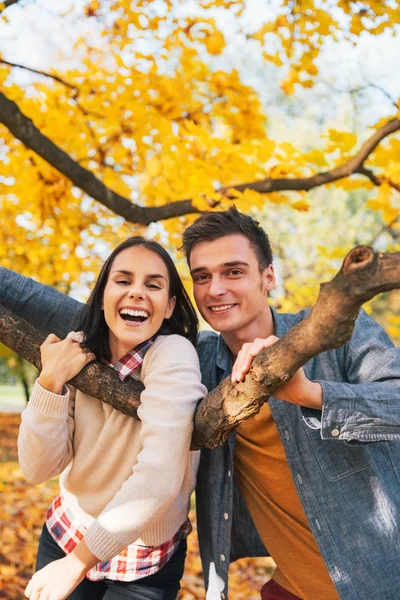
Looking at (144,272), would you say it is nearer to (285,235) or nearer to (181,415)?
(181,415)

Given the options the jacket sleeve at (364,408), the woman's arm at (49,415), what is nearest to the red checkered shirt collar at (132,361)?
the woman's arm at (49,415)

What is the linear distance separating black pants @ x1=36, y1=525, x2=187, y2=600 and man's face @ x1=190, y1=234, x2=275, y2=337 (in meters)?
0.80

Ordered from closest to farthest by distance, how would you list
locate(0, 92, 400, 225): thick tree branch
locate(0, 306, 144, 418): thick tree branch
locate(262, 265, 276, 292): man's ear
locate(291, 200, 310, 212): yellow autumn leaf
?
1. locate(0, 306, 144, 418): thick tree branch
2. locate(262, 265, 276, 292): man's ear
3. locate(0, 92, 400, 225): thick tree branch
4. locate(291, 200, 310, 212): yellow autumn leaf

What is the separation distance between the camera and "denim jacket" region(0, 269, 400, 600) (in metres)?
1.68

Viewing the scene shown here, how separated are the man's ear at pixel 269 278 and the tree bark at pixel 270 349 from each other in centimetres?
75

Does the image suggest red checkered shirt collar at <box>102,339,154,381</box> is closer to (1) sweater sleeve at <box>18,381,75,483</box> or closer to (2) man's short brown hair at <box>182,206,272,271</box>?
(1) sweater sleeve at <box>18,381,75,483</box>

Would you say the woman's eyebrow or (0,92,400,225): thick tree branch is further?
(0,92,400,225): thick tree branch

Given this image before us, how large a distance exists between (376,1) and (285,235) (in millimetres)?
12791

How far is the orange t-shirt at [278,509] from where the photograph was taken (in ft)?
6.77

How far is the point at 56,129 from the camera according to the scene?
3998mm

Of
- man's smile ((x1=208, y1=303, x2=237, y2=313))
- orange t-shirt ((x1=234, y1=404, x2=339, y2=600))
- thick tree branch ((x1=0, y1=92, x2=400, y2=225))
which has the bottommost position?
orange t-shirt ((x1=234, y1=404, x2=339, y2=600))

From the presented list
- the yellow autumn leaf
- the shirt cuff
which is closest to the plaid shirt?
the shirt cuff

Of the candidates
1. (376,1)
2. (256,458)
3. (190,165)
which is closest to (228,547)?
(256,458)

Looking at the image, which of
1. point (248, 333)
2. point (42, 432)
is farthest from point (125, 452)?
point (248, 333)
